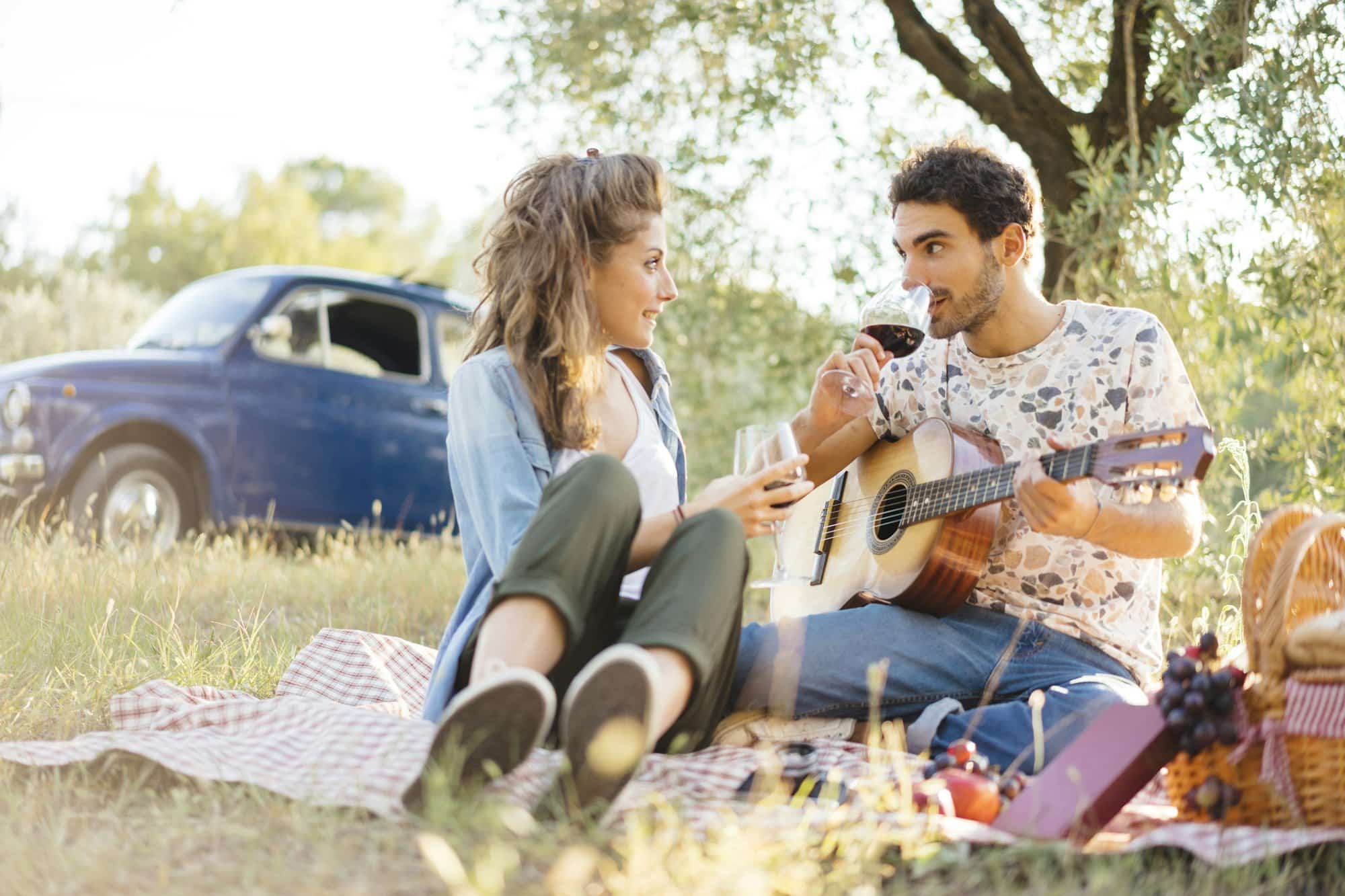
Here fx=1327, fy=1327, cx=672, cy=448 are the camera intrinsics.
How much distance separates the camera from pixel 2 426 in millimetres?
6965

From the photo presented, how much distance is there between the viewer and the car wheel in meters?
7.15

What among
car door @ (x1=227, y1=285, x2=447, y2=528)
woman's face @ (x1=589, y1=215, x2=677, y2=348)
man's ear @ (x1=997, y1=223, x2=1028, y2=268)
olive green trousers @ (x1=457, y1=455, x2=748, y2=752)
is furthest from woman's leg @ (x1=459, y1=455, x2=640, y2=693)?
car door @ (x1=227, y1=285, x2=447, y2=528)

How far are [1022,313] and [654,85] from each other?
12.4ft

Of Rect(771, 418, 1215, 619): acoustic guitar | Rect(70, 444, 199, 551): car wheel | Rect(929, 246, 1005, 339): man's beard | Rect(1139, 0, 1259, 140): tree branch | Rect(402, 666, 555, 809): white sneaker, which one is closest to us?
Rect(402, 666, 555, 809): white sneaker

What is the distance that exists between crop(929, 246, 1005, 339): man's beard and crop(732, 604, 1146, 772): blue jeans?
2.55ft

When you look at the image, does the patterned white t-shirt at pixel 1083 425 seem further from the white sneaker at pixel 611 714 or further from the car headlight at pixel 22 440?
the car headlight at pixel 22 440

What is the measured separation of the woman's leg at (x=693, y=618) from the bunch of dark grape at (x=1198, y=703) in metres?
0.89

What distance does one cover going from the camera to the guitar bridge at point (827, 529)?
13.1ft

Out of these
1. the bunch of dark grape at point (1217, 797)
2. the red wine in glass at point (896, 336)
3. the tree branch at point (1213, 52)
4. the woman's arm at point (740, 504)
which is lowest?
the bunch of dark grape at point (1217, 797)

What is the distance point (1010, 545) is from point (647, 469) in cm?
99

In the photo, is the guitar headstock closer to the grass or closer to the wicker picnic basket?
the wicker picnic basket

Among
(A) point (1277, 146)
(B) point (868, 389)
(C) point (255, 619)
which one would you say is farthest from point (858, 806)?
(A) point (1277, 146)

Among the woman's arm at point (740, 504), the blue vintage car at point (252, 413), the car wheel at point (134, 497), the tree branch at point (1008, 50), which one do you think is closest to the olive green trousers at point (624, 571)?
the woman's arm at point (740, 504)

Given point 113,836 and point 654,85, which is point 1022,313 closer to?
point 113,836
